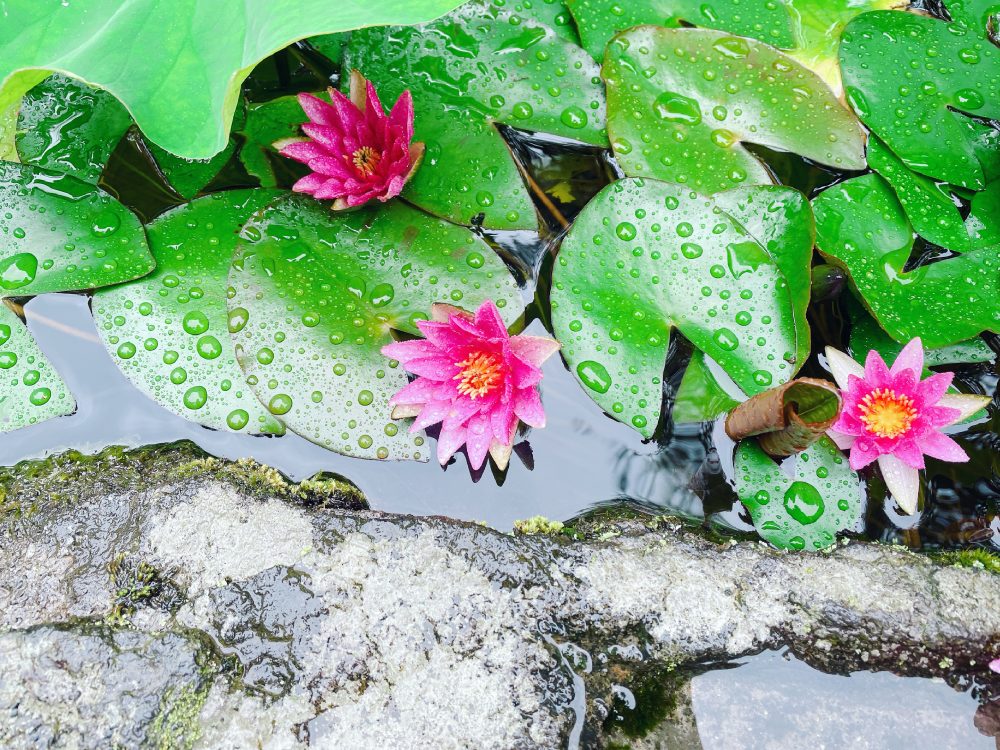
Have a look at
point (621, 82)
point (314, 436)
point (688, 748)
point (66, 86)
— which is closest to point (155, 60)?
point (66, 86)

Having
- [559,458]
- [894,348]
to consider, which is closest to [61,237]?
[559,458]

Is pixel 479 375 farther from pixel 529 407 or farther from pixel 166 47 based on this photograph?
pixel 166 47

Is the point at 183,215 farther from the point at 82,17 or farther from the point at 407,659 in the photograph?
the point at 407,659

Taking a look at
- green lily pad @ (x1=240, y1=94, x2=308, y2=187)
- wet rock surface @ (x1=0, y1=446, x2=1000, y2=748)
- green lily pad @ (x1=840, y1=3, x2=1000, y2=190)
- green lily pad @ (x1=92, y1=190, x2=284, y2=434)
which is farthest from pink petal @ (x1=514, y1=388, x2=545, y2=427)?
green lily pad @ (x1=840, y1=3, x2=1000, y2=190)

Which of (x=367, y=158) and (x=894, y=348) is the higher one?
(x=367, y=158)

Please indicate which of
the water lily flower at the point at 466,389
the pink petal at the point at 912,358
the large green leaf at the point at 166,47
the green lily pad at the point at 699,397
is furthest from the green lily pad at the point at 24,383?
the pink petal at the point at 912,358

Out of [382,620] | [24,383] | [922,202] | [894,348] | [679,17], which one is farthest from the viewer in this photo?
[679,17]

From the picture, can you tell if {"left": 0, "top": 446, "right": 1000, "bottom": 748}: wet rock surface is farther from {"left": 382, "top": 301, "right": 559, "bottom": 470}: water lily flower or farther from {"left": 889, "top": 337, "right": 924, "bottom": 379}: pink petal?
{"left": 889, "top": 337, "right": 924, "bottom": 379}: pink petal
